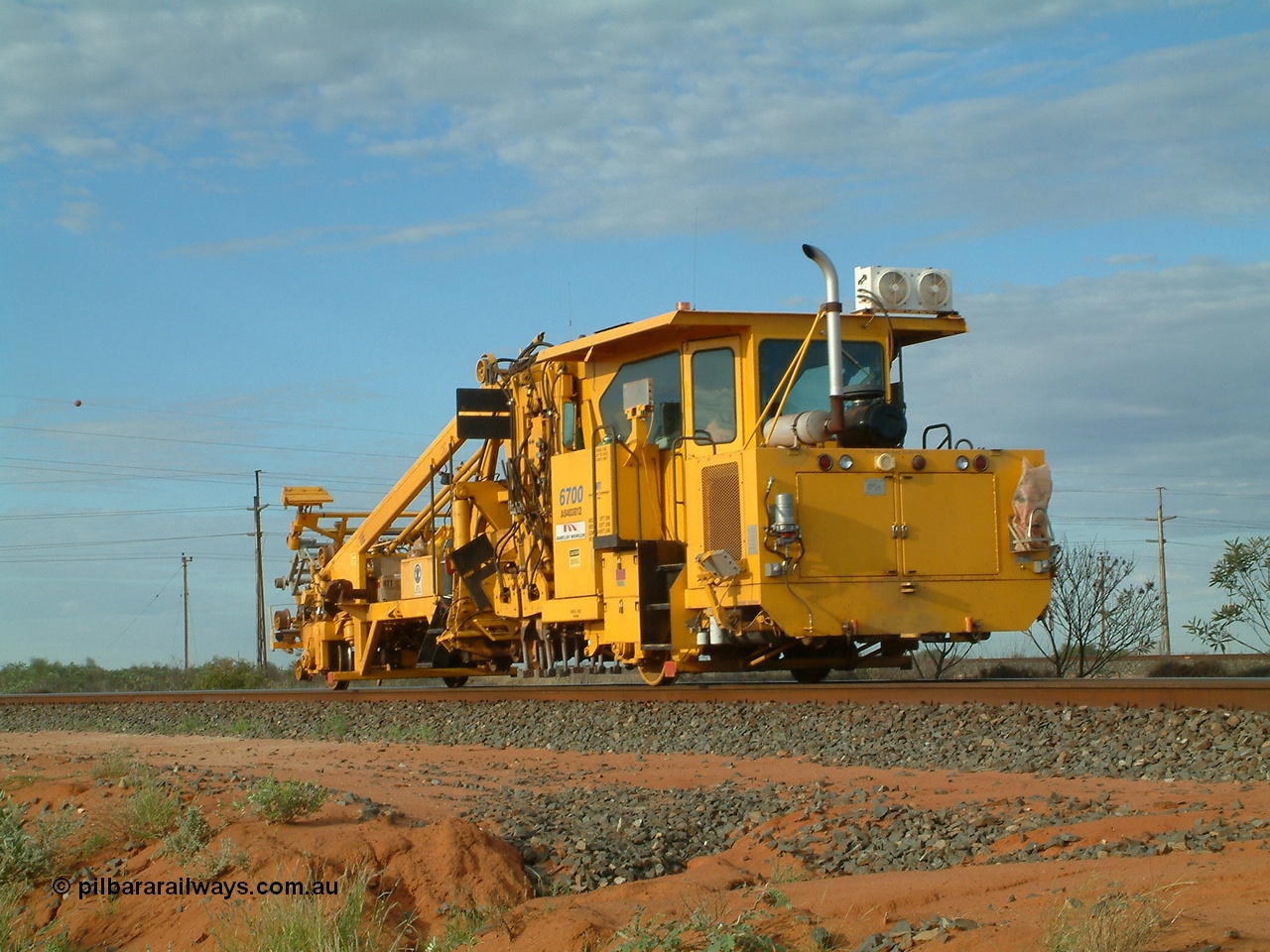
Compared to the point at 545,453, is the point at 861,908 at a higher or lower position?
lower

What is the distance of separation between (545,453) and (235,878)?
8157 millimetres

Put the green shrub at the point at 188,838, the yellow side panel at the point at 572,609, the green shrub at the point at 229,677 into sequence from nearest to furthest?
the green shrub at the point at 188,838, the yellow side panel at the point at 572,609, the green shrub at the point at 229,677

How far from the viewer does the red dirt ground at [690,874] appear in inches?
199

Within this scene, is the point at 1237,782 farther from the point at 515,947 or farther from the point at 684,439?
the point at 684,439

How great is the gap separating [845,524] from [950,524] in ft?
3.48

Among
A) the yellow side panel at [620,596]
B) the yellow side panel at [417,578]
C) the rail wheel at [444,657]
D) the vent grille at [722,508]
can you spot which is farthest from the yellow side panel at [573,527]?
the rail wheel at [444,657]

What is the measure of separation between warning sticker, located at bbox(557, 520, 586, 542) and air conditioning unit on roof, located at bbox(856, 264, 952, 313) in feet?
11.0

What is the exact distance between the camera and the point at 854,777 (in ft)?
28.2

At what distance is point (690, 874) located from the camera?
6.70 m

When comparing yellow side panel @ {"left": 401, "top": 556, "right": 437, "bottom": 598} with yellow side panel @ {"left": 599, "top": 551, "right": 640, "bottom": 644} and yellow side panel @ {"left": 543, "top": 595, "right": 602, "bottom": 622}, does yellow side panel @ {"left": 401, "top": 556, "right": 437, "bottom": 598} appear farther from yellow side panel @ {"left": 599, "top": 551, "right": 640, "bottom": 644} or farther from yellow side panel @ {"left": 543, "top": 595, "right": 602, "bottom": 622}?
yellow side panel @ {"left": 599, "top": 551, "right": 640, "bottom": 644}

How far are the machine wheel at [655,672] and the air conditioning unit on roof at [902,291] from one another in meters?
3.86

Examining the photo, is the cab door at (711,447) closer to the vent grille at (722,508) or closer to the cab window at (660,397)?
the vent grille at (722,508)

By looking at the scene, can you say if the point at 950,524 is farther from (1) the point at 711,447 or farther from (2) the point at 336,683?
(2) the point at 336,683

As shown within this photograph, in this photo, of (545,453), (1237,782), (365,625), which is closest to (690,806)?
(1237,782)
